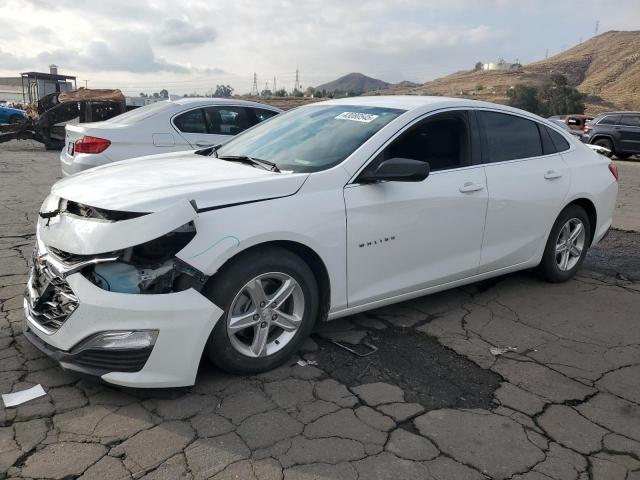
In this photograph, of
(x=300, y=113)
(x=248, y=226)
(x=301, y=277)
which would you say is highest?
(x=300, y=113)

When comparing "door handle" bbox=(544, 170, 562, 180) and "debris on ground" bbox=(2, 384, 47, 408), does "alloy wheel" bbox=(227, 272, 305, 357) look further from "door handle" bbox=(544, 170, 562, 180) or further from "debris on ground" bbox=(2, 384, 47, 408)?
"door handle" bbox=(544, 170, 562, 180)

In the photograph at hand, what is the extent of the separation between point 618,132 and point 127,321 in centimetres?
1999

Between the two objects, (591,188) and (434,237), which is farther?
(591,188)

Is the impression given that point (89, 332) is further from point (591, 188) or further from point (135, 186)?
point (591, 188)

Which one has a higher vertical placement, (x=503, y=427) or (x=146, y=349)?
(x=146, y=349)

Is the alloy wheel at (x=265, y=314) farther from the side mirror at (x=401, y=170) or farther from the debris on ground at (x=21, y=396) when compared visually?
the debris on ground at (x=21, y=396)

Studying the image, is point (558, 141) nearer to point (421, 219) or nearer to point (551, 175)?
point (551, 175)

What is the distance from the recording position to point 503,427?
298 cm

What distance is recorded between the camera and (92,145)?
703 cm

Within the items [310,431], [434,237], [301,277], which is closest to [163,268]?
[301,277]

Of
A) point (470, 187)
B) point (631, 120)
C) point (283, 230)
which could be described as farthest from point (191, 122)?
point (631, 120)

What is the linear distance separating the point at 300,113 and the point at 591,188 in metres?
2.78

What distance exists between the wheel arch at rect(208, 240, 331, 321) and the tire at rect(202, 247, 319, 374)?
3 centimetres

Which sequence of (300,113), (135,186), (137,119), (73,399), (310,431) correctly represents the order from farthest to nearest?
(137,119), (300,113), (135,186), (73,399), (310,431)
